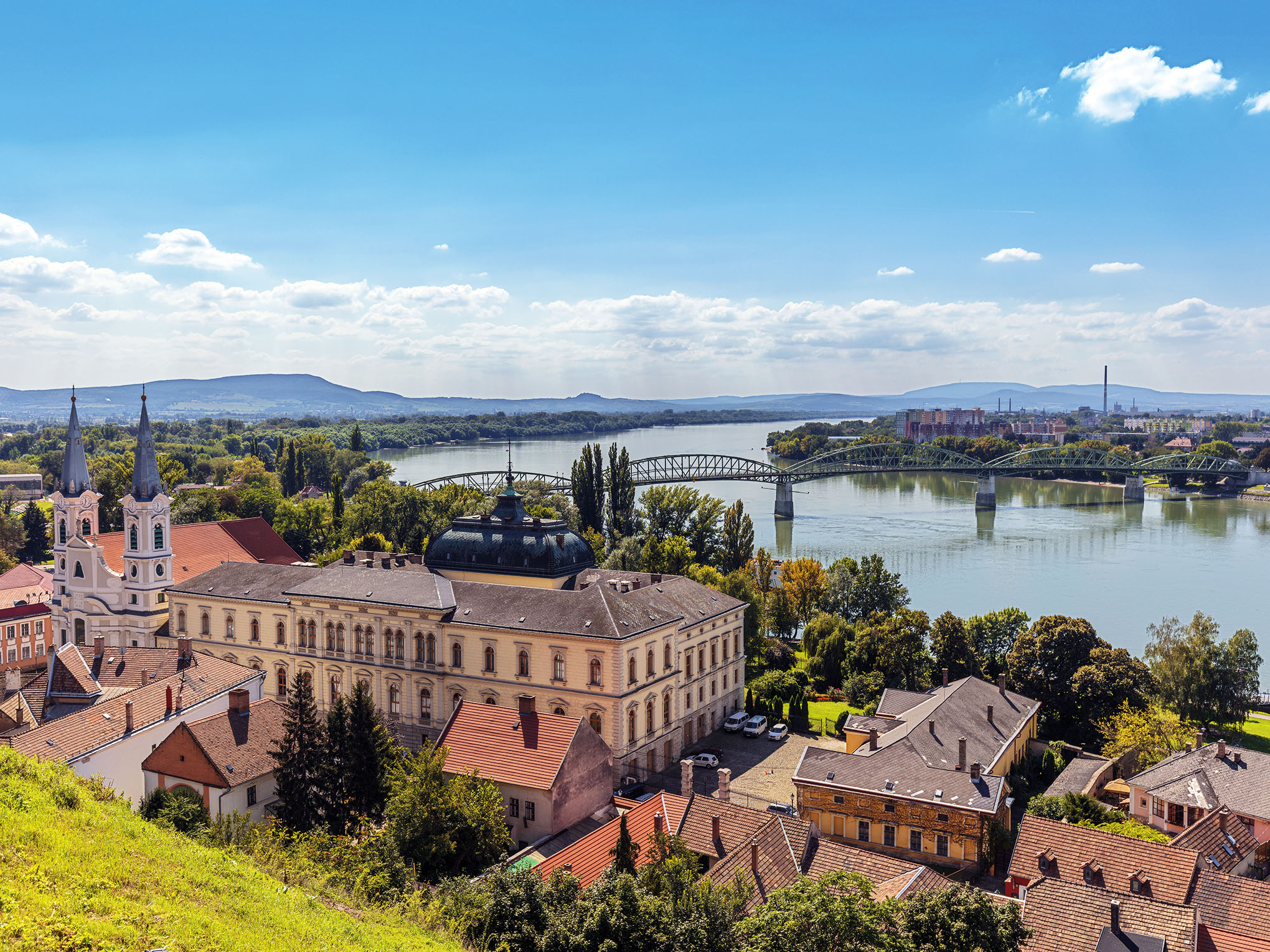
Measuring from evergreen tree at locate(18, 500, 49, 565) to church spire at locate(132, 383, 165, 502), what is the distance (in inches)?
1499

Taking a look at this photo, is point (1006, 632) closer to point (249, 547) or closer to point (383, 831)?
point (383, 831)

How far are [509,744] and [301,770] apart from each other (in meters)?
5.68

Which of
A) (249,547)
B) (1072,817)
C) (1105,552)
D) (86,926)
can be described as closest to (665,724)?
(1072,817)

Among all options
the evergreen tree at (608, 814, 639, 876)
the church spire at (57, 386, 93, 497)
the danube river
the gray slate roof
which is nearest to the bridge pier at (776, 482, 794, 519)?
the danube river

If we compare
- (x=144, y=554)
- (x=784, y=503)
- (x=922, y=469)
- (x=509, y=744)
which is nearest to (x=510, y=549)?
(x=509, y=744)

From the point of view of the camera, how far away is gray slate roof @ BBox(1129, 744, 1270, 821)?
85.8 feet

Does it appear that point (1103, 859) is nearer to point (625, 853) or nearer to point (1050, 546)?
point (625, 853)

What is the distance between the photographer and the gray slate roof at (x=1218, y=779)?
26156mm

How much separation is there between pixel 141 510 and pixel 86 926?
127 ft

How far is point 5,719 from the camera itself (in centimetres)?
2930

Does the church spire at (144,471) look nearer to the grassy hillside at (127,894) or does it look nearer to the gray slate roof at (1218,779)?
the grassy hillside at (127,894)

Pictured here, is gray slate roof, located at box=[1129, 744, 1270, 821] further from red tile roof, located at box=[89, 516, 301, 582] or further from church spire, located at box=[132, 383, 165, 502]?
church spire, located at box=[132, 383, 165, 502]

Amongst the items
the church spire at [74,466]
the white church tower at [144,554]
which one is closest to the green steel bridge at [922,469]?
the church spire at [74,466]

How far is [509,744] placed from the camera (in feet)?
91.4
